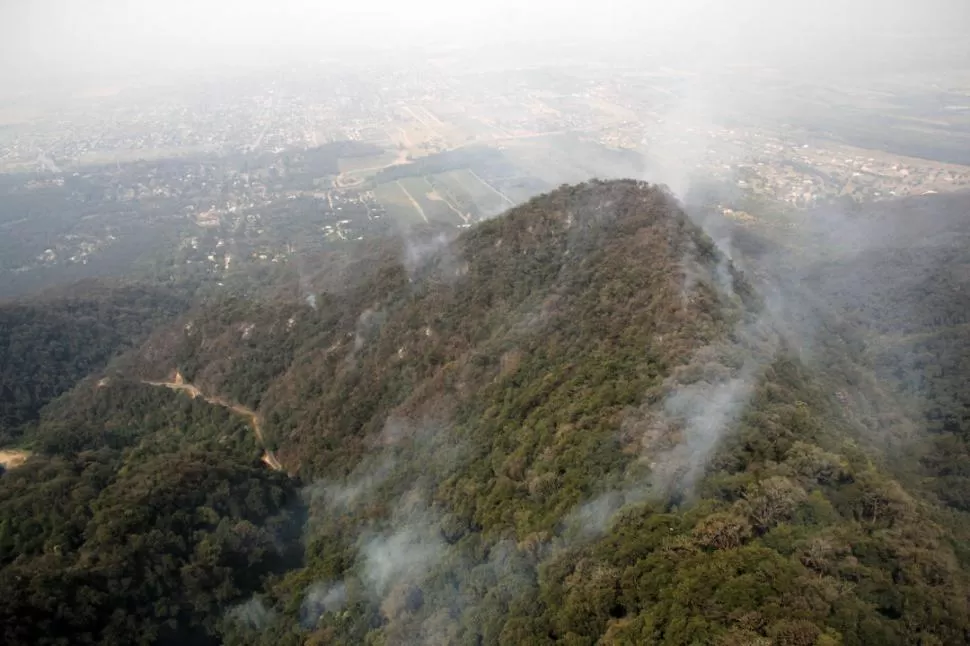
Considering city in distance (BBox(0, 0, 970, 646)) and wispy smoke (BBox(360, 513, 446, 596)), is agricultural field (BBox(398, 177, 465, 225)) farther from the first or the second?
wispy smoke (BBox(360, 513, 446, 596))

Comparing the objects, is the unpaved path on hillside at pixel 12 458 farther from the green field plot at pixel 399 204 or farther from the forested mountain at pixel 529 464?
the green field plot at pixel 399 204

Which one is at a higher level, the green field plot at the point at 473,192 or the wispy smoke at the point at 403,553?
the wispy smoke at the point at 403,553

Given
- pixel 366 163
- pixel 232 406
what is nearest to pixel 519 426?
pixel 232 406

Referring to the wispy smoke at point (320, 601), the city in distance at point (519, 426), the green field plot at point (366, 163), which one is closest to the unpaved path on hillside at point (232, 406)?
the city in distance at point (519, 426)

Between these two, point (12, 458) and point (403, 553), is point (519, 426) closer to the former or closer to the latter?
point (403, 553)

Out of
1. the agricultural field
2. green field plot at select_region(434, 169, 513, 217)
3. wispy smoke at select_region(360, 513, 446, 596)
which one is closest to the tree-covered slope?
wispy smoke at select_region(360, 513, 446, 596)

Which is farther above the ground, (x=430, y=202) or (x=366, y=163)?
(x=366, y=163)
